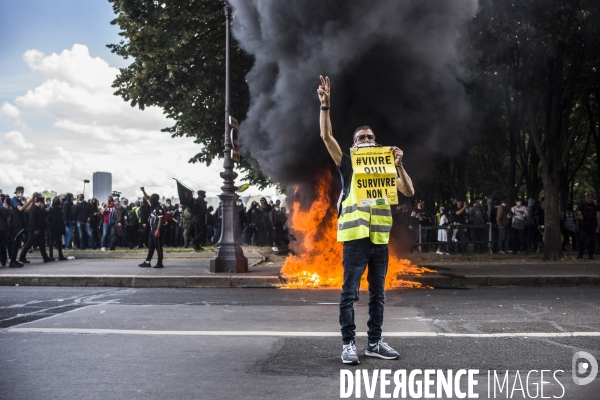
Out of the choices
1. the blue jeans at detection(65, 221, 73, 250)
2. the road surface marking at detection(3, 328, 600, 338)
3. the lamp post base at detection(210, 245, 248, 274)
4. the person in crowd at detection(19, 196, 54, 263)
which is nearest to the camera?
the road surface marking at detection(3, 328, 600, 338)

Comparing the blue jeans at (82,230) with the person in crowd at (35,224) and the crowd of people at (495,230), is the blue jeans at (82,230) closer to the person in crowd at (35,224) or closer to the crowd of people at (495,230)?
the person in crowd at (35,224)

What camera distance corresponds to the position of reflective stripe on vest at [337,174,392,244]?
201 inches

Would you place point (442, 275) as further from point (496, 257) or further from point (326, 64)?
point (496, 257)

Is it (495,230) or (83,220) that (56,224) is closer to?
(83,220)

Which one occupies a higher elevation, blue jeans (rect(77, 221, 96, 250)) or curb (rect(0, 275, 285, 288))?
blue jeans (rect(77, 221, 96, 250))

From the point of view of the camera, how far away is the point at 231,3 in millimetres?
12906

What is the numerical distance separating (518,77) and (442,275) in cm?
1016

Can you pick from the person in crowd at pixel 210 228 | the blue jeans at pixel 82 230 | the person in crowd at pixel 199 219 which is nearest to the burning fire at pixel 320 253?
the person in crowd at pixel 199 219

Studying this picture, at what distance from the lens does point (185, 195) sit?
1886 cm

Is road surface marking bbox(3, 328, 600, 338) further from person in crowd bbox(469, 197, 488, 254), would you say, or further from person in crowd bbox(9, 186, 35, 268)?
person in crowd bbox(469, 197, 488, 254)

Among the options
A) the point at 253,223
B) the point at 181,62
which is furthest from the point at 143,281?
the point at 253,223

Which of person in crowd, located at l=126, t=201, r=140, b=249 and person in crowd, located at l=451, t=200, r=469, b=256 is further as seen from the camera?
person in crowd, located at l=126, t=201, r=140, b=249

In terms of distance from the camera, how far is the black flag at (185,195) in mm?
18500

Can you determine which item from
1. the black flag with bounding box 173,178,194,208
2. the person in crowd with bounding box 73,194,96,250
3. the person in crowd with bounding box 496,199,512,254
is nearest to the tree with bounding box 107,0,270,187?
the black flag with bounding box 173,178,194,208
